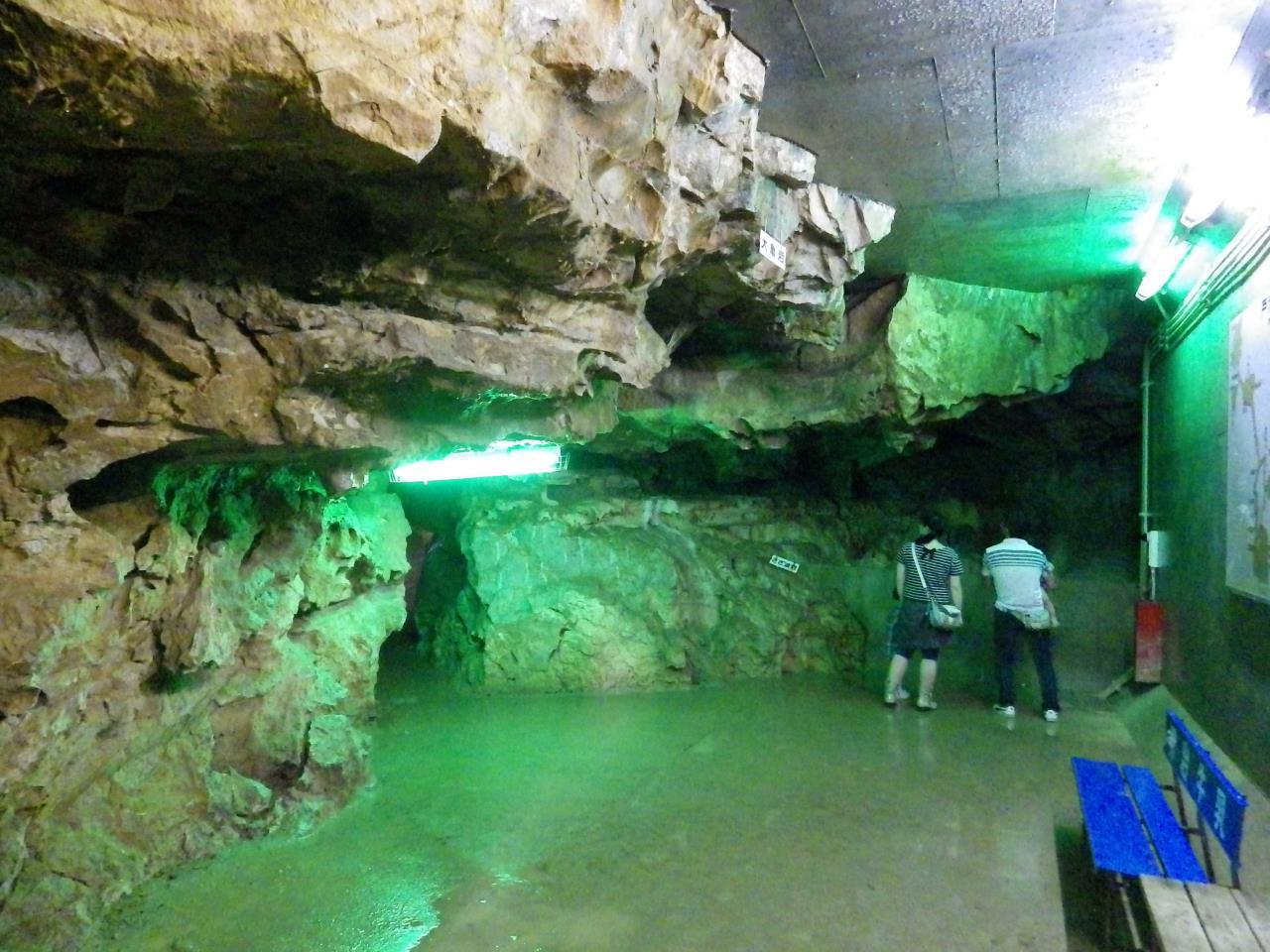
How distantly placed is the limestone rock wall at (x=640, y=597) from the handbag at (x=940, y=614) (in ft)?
7.11

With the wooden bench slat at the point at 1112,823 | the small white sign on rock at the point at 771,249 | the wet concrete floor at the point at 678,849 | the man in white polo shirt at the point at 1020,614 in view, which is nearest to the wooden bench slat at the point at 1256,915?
the wooden bench slat at the point at 1112,823

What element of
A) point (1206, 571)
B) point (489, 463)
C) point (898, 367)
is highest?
point (898, 367)

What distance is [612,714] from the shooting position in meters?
7.96

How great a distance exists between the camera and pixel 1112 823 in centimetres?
417

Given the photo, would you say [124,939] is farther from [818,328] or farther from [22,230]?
[818,328]

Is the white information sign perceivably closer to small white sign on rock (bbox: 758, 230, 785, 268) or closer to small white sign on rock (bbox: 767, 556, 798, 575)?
small white sign on rock (bbox: 758, 230, 785, 268)

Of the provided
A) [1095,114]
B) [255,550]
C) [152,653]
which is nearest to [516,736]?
[255,550]

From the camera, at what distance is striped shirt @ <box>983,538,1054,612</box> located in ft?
25.0

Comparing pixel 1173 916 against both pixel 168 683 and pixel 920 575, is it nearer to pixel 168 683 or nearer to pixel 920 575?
pixel 920 575

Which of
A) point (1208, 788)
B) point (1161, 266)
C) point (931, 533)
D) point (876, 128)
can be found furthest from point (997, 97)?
point (931, 533)

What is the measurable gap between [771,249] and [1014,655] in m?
4.83

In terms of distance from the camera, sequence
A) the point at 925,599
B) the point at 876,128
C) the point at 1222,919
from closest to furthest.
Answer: the point at 1222,919, the point at 876,128, the point at 925,599

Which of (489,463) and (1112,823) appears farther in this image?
(489,463)

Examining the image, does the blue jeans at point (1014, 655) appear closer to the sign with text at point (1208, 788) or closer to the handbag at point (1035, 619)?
the handbag at point (1035, 619)
